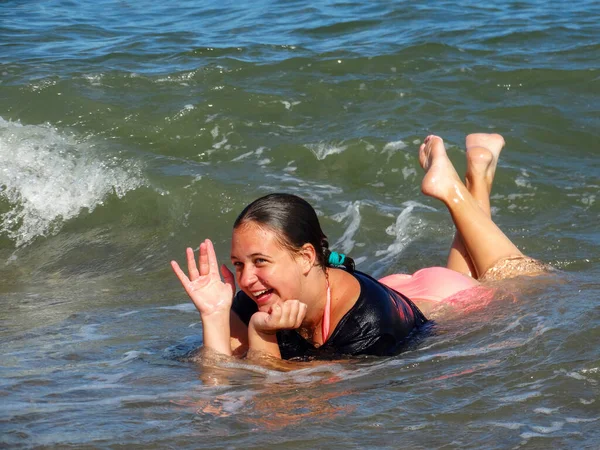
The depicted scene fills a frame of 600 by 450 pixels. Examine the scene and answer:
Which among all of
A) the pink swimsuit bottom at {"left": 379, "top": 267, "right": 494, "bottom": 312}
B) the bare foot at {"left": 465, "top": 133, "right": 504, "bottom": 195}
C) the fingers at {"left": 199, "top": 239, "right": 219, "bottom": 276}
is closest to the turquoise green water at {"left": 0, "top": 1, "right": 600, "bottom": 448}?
the pink swimsuit bottom at {"left": 379, "top": 267, "right": 494, "bottom": 312}

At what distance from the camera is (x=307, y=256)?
4609mm

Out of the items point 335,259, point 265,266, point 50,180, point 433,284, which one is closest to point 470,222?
point 433,284

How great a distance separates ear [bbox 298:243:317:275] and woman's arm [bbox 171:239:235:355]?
0.42m

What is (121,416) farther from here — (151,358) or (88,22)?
(88,22)

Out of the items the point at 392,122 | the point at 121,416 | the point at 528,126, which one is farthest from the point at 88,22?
the point at 121,416

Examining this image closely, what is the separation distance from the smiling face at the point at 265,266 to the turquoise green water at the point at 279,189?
0.38 m

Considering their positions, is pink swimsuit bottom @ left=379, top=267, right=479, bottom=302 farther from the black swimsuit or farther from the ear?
the ear

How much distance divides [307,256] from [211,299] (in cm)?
54

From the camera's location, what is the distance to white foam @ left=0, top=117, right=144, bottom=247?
864 centimetres

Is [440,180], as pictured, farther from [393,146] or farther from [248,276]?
[393,146]

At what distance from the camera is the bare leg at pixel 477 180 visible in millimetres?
6113

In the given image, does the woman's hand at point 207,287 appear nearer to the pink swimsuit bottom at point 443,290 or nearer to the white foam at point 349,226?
the pink swimsuit bottom at point 443,290

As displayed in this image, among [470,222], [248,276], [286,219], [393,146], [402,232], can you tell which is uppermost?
[286,219]

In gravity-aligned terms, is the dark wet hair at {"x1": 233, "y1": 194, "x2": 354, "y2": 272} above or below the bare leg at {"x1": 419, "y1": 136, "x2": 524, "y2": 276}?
above
